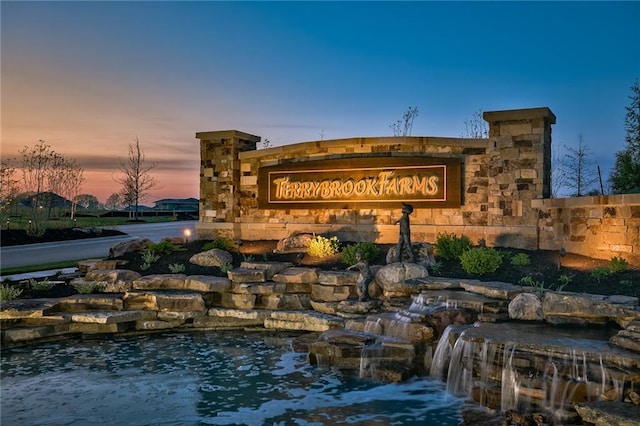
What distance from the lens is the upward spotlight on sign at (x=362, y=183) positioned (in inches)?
580

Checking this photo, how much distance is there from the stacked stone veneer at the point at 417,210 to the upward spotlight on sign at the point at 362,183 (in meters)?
0.24

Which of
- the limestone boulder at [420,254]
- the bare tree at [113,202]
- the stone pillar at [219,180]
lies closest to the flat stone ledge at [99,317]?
the limestone boulder at [420,254]

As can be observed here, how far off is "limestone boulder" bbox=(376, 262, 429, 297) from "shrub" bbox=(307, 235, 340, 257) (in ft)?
10.1

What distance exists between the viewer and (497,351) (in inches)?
296

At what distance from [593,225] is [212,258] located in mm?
10147

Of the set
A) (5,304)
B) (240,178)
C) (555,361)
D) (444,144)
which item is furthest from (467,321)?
(240,178)

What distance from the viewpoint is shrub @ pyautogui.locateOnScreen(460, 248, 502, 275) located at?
11.8 m

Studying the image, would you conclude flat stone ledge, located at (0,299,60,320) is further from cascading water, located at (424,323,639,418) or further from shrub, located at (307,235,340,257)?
cascading water, located at (424,323,639,418)

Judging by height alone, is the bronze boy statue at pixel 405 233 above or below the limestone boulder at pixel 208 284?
above

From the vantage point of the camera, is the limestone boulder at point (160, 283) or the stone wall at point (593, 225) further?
the limestone boulder at point (160, 283)

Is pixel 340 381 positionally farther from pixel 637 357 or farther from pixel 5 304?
pixel 5 304

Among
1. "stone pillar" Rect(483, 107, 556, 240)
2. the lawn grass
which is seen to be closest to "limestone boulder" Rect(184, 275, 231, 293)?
the lawn grass

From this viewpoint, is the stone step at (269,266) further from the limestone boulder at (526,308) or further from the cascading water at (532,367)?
the limestone boulder at (526,308)

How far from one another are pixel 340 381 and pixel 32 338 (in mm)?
6871
